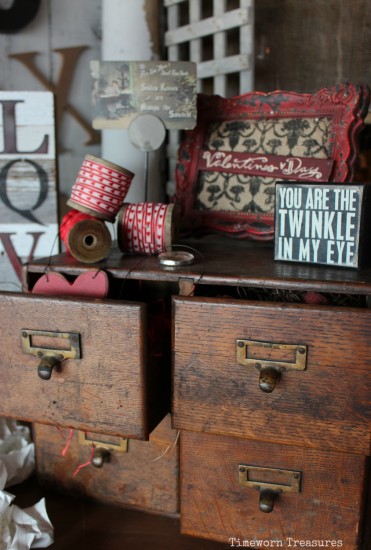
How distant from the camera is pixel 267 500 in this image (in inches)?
44.6

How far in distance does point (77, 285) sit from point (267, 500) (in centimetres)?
58

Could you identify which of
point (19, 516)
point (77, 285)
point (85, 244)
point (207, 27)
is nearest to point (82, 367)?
point (77, 285)

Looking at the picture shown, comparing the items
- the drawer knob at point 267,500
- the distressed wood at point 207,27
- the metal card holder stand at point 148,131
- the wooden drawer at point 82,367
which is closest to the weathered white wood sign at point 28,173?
the metal card holder stand at point 148,131

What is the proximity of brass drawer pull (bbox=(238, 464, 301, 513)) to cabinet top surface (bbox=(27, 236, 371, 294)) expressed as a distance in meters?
0.38

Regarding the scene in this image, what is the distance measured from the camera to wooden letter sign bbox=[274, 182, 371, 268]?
3.86ft

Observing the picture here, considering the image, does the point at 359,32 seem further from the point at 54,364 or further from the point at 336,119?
the point at 54,364

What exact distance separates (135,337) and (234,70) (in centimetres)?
111

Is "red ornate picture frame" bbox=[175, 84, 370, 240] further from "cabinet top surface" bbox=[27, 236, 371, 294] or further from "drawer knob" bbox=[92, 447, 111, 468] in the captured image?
"drawer knob" bbox=[92, 447, 111, 468]

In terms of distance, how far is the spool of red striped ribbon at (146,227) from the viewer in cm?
133

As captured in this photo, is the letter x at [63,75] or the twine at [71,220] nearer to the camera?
the twine at [71,220]

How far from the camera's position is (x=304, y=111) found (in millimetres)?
1499

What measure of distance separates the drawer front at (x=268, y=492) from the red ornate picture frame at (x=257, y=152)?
1.91ft

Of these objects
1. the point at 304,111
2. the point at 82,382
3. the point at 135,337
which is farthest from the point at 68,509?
the point at 304,111

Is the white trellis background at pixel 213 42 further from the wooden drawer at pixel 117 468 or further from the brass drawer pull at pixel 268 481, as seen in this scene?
the brass drawer pull at pixel 268 481
